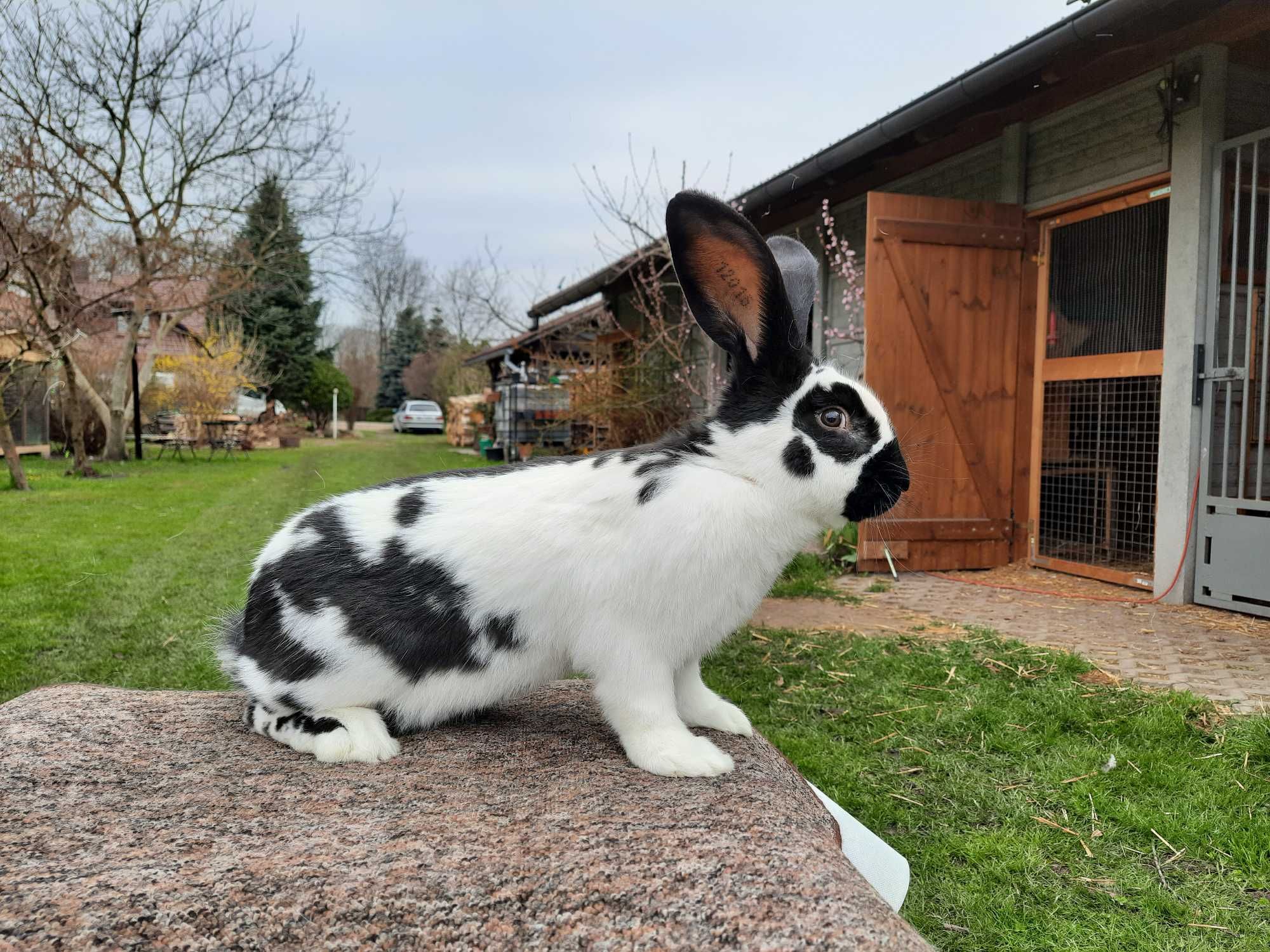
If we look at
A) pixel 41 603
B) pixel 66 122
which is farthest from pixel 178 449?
pixel 41 603

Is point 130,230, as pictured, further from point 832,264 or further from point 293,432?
point 832,264

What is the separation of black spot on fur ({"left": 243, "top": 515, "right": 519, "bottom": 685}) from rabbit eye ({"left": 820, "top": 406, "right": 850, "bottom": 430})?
2.06 feet

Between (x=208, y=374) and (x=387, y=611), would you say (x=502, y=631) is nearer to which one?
(x=387, y=611)

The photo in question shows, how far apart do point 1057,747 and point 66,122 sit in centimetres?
1553

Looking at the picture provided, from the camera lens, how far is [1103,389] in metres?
6.26

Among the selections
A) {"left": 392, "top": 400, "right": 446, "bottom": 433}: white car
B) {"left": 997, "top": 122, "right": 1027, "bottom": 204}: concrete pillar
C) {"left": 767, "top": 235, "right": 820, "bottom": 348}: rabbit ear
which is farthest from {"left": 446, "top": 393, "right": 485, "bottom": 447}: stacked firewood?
{"left": 767, "top": 235, "right": 820, "bottom": 348}: rabbit ear

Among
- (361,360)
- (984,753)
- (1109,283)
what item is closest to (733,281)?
(984,753)

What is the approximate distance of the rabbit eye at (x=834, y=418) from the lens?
149 centimetres

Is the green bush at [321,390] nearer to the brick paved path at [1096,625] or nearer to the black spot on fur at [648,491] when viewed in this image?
the brick paved path at [1096,625]

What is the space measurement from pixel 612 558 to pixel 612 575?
0.09 feet

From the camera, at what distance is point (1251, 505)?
501 cm

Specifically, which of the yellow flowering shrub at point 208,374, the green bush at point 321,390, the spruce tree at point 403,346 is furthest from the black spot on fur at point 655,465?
the spruce tree at point 403,346

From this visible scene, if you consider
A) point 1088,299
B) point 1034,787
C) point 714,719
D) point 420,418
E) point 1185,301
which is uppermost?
point 1088,299

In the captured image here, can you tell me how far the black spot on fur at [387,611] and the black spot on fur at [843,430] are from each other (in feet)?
1.98
